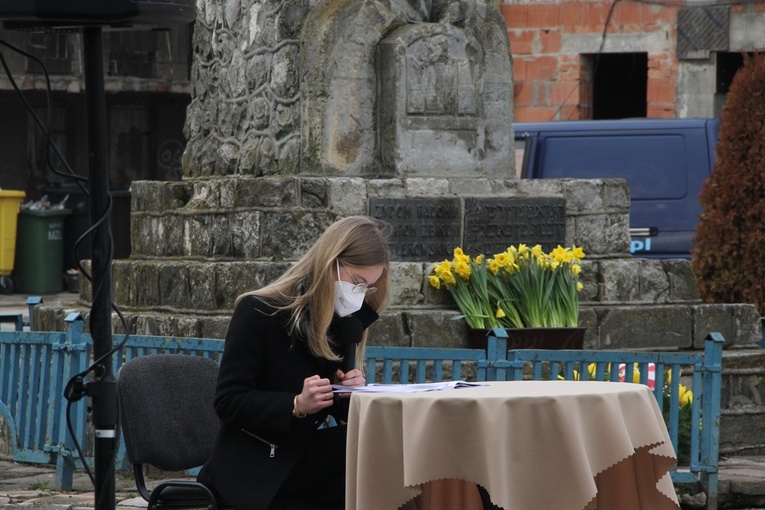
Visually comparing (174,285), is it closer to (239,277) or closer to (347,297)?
(239,277)

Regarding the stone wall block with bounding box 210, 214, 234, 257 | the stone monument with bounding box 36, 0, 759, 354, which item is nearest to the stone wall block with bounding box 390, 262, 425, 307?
the stone monument with bounding box 36, 0, 759, 354

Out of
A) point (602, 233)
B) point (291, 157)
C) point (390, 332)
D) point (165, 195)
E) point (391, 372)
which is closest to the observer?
point (391, 372)

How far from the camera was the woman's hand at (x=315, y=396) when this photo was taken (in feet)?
14.2

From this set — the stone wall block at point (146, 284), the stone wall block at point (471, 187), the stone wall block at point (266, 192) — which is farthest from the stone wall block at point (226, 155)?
the stone wall block at point (471, 187)

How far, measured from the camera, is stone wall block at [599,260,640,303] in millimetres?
8383

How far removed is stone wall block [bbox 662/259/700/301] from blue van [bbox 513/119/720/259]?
4650mm

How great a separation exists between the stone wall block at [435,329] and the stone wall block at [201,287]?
0.99 metres

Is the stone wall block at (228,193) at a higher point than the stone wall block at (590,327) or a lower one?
higher

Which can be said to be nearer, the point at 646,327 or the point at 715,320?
the point at 646,327

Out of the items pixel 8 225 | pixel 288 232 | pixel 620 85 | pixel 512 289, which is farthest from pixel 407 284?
pixel 620 85

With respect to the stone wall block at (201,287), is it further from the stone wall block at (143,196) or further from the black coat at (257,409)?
the black coat at (257,409)

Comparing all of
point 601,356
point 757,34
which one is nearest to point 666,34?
point 757,34

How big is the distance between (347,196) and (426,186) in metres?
0.48

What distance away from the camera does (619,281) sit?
8422mm
